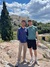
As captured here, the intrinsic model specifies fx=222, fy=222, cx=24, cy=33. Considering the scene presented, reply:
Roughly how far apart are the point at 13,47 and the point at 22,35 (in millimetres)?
2238

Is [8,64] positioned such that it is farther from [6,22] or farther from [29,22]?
[6,22]

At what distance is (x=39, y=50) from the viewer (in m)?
11.3

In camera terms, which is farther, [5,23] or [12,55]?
[5,23]

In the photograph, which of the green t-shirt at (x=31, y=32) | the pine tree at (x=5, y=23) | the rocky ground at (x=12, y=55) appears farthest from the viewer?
the pine tree at (x=5, y=23)

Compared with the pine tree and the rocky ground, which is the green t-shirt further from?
the pine tree

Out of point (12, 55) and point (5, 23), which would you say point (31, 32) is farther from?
point (5, 23)

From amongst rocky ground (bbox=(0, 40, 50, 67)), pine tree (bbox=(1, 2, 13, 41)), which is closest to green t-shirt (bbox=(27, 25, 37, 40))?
rocky ground (bbox=(0, 40, 50, 67))

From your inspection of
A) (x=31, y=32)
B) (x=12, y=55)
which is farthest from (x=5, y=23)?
(x=31, y=32)

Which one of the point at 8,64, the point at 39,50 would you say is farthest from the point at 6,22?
the point at 8,64

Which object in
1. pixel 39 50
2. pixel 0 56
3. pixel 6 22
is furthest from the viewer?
pixel 6 22

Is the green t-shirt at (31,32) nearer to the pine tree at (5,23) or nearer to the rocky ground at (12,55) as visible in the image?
the rocky ground at (12,55)

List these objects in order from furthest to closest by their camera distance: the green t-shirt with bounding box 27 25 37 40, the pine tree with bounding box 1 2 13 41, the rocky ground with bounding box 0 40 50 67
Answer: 1. the pine tree with bounding box 1 2 13 41
2. the rocky ground with bounding box 0 40 50 67
3. the green t-shirt with bounding box 27 25 37 40

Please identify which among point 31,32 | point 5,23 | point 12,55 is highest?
point 5,23

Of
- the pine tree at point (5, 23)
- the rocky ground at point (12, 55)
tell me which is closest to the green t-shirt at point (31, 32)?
the rocky ground at point (12, 55)
